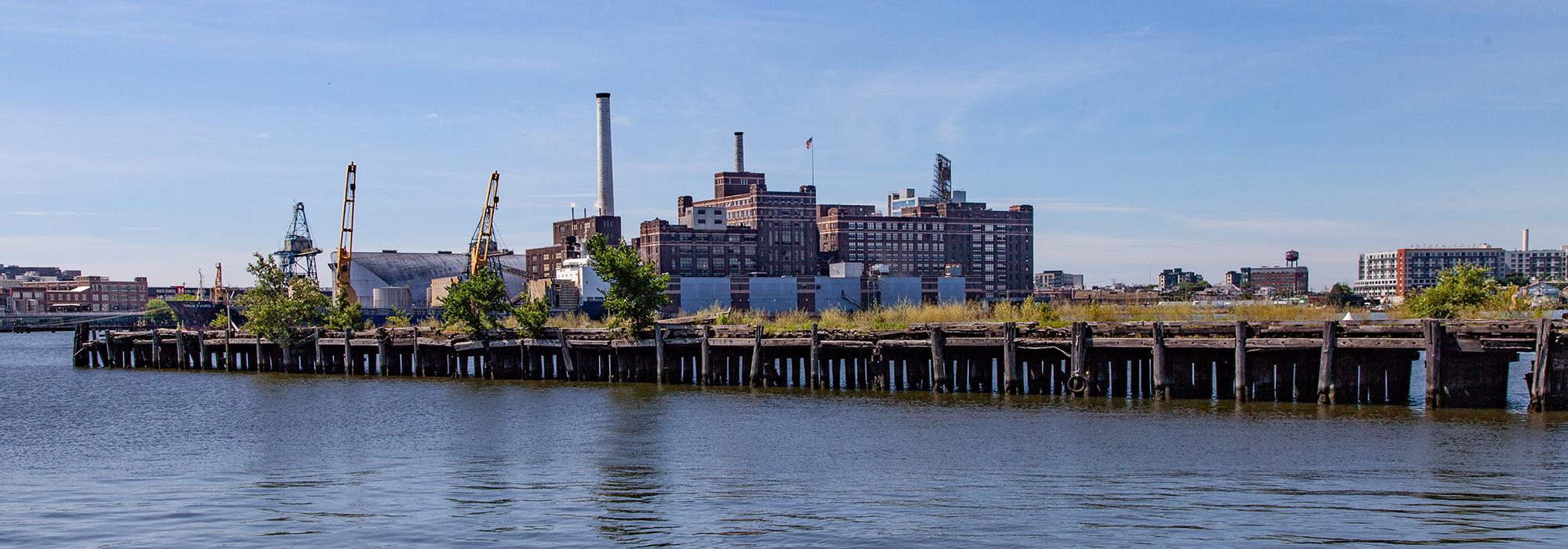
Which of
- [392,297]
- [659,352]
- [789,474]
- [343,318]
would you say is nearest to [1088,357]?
[659,352]

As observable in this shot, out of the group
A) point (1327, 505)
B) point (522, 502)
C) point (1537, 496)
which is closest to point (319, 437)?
point (522, 502)

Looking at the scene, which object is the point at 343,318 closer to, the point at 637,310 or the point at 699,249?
the point at 637,310

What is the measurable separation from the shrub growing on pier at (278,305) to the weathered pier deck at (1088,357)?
9.01 m

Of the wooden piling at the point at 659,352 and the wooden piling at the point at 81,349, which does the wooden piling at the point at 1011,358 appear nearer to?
the wooden piling at the point at 659,352

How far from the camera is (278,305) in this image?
71.3 metres

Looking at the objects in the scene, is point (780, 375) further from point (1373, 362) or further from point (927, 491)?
point (927, 491)

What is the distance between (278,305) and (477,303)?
16394 millimetres

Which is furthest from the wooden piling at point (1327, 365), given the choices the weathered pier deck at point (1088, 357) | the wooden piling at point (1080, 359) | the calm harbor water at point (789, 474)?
the wooden piling at point (1080, 359)

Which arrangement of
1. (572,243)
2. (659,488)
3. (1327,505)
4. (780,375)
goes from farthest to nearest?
(572,243) → (780,375) → (659,488) → (1327,505)

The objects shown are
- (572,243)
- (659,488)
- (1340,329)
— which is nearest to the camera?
(659,488)

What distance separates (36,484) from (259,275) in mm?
51209

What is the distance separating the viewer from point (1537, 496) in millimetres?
23266

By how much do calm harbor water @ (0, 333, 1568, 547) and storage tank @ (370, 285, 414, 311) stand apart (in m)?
130

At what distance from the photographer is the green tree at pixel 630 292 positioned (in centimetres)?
5506
